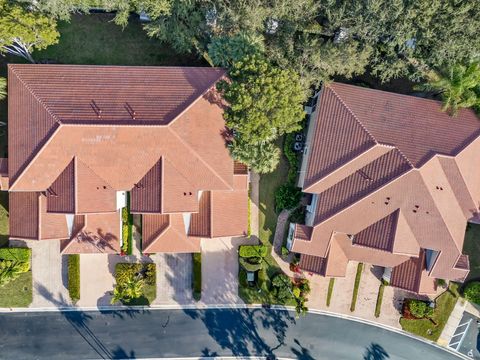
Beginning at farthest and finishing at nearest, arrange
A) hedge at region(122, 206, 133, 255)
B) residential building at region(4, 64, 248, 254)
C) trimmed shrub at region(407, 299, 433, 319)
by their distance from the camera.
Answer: trimmed shrub at region(407, 299, 433, 319), hedge at region(122, 206, 133, 255), residential building at region(4, 64, 248, 254)

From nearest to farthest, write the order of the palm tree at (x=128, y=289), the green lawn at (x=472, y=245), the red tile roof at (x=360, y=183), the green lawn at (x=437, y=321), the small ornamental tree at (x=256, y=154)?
the small ornamental tree at (x=256, y=154) < the red tile roof at (x=360, y=183) < the palm tree at (x=128, y=289) < the green lawn at (x=437, y=321) < the green lawn at (x=472, y=245)

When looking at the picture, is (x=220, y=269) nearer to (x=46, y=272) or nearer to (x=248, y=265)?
(x=248, y=265)

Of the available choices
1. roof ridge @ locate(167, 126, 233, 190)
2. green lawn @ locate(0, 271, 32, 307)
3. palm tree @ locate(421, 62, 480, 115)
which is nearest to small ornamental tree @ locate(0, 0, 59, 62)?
roof ridge @ locate(167, 126, 233, 190)

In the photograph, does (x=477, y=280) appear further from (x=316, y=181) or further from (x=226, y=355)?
(x=226, y=355)

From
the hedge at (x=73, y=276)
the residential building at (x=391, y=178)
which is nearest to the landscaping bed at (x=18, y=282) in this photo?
the hedge at (x=73, y=276)

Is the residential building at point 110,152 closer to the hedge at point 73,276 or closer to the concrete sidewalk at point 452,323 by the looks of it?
the hedge at point 73,276

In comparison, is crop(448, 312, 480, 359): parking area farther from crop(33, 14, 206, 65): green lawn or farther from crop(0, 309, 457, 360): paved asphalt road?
crop(33, 14, 206, 65): green lawn
